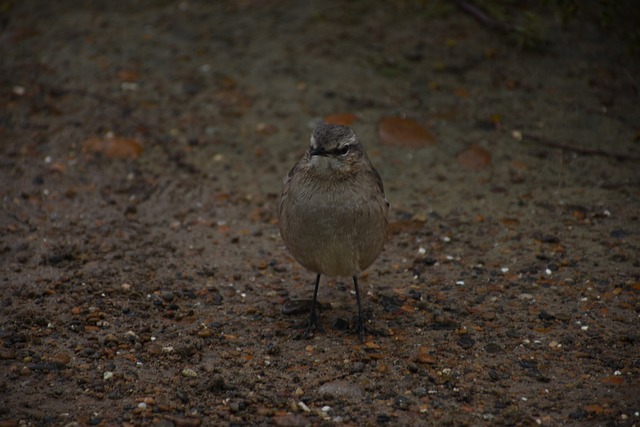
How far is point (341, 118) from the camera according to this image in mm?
7852

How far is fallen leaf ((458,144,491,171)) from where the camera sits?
7.35 m

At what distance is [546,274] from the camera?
5.93 metres

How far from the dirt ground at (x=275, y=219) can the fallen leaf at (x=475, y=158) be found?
0.02 meters

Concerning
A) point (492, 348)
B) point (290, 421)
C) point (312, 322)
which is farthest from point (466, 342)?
point (290, 421)

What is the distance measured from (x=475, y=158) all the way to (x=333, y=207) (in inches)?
105

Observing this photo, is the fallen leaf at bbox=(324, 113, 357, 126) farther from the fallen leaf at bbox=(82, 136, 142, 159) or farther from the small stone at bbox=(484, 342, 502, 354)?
the small stone at bbox=(484, 342, 502, 354)

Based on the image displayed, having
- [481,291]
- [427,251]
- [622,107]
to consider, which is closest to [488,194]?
[427,251]

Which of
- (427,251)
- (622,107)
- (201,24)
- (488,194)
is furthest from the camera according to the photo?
(201,24)

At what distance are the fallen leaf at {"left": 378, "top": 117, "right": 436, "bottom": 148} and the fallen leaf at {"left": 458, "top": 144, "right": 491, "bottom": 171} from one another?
0.34 m

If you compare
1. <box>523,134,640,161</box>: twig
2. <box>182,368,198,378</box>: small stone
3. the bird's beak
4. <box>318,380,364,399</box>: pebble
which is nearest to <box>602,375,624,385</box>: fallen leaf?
<box>318,380,364,399</box>: pebble

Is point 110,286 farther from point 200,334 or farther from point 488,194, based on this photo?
point 488,194

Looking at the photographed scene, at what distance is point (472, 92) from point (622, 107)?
1463 mm

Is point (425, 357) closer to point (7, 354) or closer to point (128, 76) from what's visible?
point (7, 354)

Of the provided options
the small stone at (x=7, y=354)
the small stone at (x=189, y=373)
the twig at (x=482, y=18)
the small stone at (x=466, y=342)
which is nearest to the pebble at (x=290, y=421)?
the small stone at (x=189, y=373)
